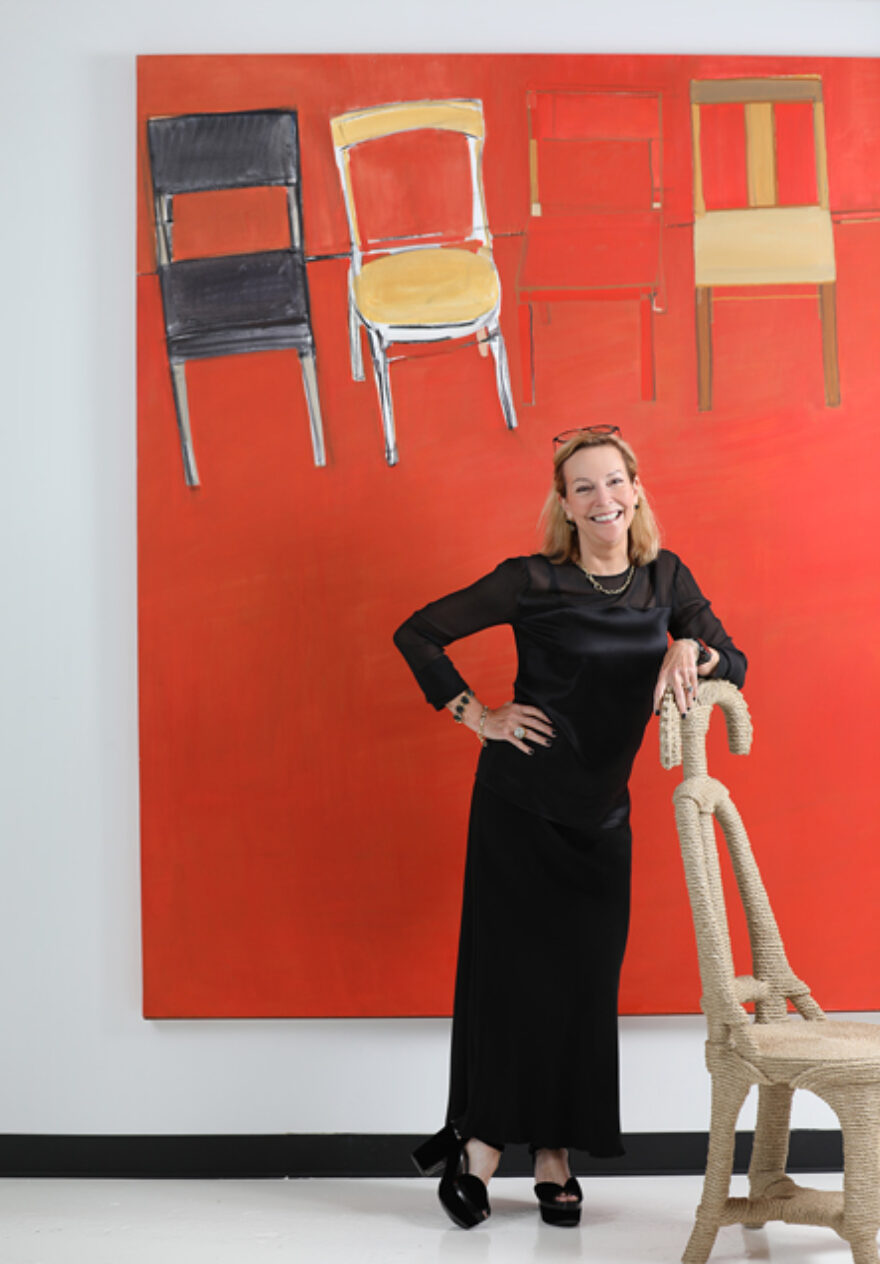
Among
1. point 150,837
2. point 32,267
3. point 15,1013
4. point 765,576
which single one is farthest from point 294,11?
point 15,1013

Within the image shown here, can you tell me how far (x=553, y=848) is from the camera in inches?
88.9

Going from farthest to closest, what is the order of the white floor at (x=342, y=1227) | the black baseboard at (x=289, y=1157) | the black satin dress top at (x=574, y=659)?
the black baseboard at (x=289, y=1157)
the black satin dress top at (x=574, y=659)
the white floor at (x=342, y=1227)

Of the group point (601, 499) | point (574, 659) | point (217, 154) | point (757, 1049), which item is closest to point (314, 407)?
point (217, 154)

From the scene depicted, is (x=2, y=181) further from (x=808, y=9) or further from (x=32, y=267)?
(x=808, y=9)

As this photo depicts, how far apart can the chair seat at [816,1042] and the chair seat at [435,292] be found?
176cm

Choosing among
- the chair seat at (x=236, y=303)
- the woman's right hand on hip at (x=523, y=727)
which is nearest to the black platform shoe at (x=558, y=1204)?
the woman's right hand on hip at (x=523, y=727)

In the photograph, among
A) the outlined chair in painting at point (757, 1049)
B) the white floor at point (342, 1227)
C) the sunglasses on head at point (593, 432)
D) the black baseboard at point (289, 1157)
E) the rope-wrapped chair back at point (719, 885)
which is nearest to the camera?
the outlined chair in painting at point (757, 1049)

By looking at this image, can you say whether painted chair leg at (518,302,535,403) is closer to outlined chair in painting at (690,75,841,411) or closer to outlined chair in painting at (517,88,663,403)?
outlined chair in painting at (517,88,663,403)

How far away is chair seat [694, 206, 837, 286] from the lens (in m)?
2.65

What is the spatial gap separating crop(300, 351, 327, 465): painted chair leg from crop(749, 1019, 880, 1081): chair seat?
1632 mm

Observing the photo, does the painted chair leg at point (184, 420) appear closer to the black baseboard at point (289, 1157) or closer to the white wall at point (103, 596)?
the white wall at point (103, 596)

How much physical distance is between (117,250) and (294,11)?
764 millimetres

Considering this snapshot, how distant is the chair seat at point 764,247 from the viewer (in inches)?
104

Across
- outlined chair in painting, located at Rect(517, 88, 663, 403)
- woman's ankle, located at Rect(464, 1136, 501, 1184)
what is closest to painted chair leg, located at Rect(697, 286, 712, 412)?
outlined chair in painting, located at Rect(517, 88, 663, 403)
